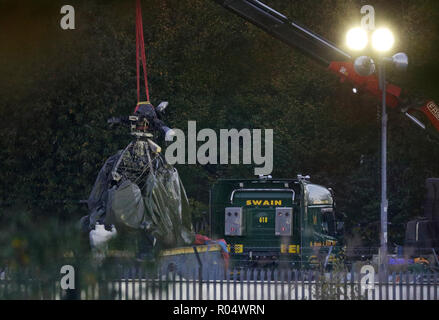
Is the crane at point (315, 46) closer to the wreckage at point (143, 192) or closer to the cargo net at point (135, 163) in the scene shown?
the wreckage at point (143, 192)

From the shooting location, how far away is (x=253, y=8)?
84.8 ft

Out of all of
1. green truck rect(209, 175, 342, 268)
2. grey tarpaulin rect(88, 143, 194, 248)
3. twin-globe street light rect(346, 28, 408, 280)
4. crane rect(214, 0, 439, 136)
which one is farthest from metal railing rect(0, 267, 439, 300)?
crane rect(214, 0, 439, 136)

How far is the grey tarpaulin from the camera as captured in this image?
20.1 meters

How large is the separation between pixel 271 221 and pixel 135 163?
16.2 feet

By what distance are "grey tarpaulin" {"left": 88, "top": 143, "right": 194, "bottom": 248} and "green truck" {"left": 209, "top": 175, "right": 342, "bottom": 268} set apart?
286 centimetres

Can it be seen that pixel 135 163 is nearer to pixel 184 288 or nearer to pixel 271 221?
pixel 184 288

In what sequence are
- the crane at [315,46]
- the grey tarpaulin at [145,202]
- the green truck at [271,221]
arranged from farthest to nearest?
the crane at [315,46] → the green truck at [271,221] → the grey tarpaulin at [145,202]

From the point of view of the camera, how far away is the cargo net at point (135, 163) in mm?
20656

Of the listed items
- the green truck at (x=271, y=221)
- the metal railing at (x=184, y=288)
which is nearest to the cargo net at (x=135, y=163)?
the metal railing at (x=184, y=288)

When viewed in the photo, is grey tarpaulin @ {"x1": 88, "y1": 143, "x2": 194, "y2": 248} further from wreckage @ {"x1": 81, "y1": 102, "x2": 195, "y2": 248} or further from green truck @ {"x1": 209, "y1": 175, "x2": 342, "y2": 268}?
green truck @ {"x1": 209, "y1": 175, "x2": 342, "y2": 268}

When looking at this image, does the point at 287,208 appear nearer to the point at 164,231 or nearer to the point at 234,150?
the point at 164,231

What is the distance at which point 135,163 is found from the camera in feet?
68.0
